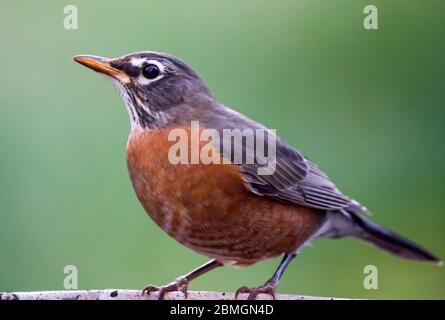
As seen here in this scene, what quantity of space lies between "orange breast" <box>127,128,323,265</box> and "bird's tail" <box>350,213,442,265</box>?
2.80 ft

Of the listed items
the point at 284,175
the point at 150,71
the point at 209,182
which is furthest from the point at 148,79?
the point at 284,175

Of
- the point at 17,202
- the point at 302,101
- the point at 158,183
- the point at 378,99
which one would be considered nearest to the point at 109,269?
the point at 17,202

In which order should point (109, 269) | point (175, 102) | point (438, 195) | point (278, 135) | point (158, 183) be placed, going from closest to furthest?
→ 1. point (158, 183)
2. point (175, 102)
3. point (278, 135)
4. point (109, 269)
5. point (438, 195)

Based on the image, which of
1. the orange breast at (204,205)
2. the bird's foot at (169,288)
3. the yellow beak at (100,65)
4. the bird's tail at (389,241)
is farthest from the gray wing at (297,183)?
the yellow beak at (100,65)

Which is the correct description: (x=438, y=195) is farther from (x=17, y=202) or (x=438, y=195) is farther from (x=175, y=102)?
(x=17, y=202)

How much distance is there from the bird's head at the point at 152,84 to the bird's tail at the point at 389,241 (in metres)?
1.42

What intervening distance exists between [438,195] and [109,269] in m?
2.46

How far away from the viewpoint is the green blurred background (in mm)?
5027

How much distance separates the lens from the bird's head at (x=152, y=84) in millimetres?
3990

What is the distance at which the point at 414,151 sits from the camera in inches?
219

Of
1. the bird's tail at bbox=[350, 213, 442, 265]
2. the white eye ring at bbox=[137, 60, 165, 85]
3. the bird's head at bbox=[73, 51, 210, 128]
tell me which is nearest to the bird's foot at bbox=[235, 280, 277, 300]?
the bird's tail at bbox=[350, 213, 442, 265]

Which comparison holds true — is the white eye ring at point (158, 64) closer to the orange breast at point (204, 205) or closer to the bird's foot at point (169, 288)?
the orange breast at point (204, 205)

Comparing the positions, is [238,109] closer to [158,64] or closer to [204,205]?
[158,64]

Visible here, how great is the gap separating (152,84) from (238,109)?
86cm
